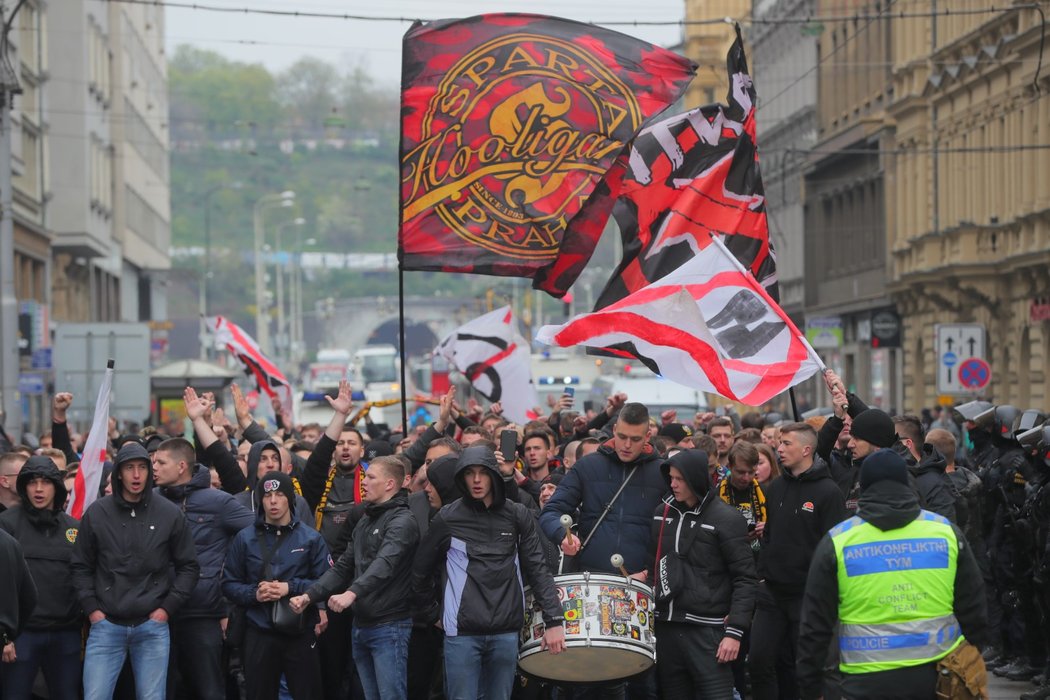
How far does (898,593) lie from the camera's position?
7477 millimetres

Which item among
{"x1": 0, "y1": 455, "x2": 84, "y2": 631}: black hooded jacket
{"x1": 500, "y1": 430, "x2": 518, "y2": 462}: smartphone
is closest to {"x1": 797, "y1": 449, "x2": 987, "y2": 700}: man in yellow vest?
{"x1": 500, "y1": 430, "x2": 518, "y2": 462}: smartphone

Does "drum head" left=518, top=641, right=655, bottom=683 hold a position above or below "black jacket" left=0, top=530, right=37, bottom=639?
below

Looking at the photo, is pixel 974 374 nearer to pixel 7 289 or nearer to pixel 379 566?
pixel 7 289

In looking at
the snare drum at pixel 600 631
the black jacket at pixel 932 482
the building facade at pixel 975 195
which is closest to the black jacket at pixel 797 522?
the black jacket at pixel 932 482

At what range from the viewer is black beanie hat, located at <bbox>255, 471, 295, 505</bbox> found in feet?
33.9

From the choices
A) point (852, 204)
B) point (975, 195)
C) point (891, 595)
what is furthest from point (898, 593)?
point (852, 204)

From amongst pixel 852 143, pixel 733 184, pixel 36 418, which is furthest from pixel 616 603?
pixel 852 143

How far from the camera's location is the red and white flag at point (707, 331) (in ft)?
37.6

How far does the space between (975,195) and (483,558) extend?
1243 inches

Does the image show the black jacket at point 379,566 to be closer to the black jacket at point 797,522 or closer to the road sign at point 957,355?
the black jacket at point 797,522

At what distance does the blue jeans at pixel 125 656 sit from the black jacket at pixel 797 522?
11.0ft

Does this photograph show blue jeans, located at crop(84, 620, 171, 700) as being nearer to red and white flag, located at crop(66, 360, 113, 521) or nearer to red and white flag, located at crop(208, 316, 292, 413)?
red and white flag, located at crop(66, 360, 113, 521)

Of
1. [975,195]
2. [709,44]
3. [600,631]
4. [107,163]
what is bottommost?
[600,631]

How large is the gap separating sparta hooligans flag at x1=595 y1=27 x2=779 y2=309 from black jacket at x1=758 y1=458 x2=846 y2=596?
3.81m
